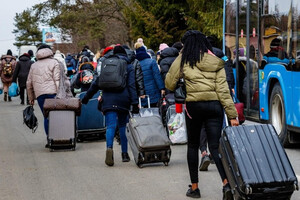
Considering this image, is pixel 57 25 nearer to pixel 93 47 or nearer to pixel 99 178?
pixel 93 47

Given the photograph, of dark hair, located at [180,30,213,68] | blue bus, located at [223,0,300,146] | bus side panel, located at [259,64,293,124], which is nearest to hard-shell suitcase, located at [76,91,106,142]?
blue bus, located at [223,0,300,146]

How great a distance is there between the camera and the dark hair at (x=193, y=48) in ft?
26.4

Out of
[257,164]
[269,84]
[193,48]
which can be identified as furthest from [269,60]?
[257,164]

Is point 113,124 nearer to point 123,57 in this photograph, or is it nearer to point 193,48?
point 123,57

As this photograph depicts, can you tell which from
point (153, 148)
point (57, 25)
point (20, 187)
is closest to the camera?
point (20, 187)

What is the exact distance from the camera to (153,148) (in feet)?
35.6

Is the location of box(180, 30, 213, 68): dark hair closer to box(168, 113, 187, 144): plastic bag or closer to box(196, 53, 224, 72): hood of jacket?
box(196, 53, 224, 72): hood of jacket

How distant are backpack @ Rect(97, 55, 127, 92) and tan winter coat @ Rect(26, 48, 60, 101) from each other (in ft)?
8.59

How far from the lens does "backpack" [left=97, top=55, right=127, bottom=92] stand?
434 inches

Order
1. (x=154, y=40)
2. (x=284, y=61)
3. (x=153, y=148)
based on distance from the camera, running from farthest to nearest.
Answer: (x=154, y=40) → (x=284, y=61) → (x=153, y=148)

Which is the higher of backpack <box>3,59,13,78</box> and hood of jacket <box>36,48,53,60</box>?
hood of jacket <box>36,48,53,60</box>

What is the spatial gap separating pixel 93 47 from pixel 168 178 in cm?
6121

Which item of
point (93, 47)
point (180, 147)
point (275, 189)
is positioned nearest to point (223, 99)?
point (275, 189)

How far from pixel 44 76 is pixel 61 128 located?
39.1 inches
